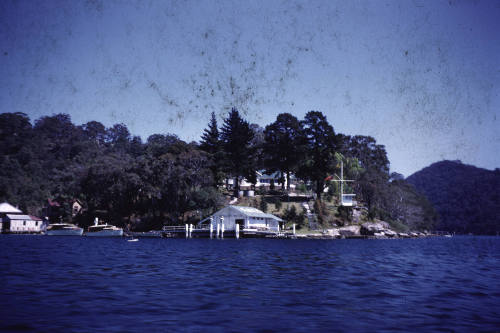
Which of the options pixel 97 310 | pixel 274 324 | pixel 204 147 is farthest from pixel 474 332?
pixel 204 147

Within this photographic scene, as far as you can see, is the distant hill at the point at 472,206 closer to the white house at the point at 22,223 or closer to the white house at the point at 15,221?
the white house at the point at 22,223

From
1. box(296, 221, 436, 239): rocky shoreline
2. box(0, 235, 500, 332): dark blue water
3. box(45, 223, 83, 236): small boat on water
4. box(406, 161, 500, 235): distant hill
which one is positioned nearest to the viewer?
box(0, 235, 500, 332): dark blue water

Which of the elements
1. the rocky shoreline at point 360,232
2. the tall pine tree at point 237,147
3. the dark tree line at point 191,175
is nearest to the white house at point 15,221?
the dark tree line at point 191,175

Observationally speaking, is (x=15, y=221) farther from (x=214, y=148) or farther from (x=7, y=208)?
(x=214, y=148)

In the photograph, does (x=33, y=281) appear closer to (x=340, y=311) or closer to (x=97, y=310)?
(x=97, y=310)

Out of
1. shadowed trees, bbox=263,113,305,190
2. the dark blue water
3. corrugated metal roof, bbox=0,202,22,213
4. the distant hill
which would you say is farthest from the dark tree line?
the distant hill

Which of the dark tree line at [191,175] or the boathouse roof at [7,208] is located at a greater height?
the dark tree line at [191,175]

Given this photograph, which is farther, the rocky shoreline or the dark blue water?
the rocky shoreline

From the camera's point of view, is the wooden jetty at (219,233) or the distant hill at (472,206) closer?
the wooden jetty at (219,233)

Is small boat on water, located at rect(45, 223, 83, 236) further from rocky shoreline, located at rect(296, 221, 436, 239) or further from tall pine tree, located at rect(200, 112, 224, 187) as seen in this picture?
rocky shoreline, located at rect(296, 221, 436, 239)

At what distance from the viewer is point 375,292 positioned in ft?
49.9

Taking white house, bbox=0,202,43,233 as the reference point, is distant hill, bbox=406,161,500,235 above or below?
above

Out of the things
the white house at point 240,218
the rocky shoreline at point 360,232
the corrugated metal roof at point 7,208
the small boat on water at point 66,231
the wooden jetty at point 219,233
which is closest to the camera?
the wooden jetty at point 219,233

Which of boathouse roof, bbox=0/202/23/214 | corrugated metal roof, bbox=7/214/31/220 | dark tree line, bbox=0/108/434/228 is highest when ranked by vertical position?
dark tree line, bbox=0/108/434/228
